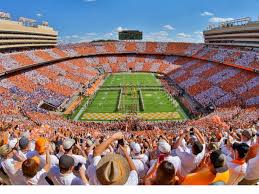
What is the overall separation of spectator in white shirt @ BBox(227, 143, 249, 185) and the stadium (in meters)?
0.02

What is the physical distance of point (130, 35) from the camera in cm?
9731

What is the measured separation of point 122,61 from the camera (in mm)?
77438

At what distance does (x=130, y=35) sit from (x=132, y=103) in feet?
194

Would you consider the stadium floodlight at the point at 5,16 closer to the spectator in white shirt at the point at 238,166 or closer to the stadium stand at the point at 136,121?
the stadium stand at the point at 136,121

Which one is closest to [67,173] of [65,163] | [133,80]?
Result: [65,163]

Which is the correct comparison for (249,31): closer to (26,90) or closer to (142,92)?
(142,92)

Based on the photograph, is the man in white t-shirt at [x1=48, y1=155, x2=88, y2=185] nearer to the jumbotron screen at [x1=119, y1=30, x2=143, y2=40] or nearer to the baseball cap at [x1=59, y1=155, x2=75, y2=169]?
the baseball cap at [x1=59, y1=155, x2=75, y2=169]

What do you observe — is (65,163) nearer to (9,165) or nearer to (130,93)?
(9,165)

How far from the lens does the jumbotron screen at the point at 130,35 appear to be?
9712 cm

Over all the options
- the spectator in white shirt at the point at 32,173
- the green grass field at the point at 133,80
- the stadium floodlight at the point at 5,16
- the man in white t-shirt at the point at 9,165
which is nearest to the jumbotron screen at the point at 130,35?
the green grass field at the point at 133,80

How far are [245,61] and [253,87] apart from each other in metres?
11.7

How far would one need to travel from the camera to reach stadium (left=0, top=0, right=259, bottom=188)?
42.8ft

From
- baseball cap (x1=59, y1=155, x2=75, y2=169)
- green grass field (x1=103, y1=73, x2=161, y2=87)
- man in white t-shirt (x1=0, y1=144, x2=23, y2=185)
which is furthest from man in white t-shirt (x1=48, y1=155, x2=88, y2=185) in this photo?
green grass field (x1=103, y1=73, x2=161, y2=87)

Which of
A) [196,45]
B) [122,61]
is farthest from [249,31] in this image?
[122,61]
